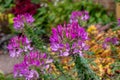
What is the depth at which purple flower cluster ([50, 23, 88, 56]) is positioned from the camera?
2.80 meters

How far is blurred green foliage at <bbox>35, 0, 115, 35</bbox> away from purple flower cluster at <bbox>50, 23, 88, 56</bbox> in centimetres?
441

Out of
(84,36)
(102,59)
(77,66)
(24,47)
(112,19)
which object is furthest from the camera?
(112,19)

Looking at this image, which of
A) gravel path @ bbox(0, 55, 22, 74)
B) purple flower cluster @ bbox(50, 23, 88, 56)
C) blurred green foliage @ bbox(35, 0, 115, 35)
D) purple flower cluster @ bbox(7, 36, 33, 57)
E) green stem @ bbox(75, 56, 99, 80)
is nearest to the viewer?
purple flower cluster @ bbox(50, 23, 88, 56)

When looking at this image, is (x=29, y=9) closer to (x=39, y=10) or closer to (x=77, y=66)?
Result: (x=39, y=10)

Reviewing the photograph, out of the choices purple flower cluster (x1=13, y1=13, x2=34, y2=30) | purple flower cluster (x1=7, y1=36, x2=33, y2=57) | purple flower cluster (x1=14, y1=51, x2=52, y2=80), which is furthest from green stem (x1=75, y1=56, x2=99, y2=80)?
purple flower cluster (x1=13, y1=13, x2=34, y2=30)

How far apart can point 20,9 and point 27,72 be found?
4.94m

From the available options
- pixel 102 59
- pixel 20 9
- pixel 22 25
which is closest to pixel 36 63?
pixel 22 25

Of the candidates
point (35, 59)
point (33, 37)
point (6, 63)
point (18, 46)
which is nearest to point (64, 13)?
point (6, 63)

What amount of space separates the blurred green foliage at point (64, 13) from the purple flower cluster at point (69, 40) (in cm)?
441

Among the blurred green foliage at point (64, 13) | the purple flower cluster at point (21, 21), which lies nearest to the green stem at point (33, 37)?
the purple flower cluster at point (21, 21)

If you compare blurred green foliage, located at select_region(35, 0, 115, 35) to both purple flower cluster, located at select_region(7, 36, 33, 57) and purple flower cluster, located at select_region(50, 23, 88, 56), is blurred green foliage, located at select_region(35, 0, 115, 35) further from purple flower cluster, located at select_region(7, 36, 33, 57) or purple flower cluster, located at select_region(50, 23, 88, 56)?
purple flower cluster, located at select_region(50, 23, 88, 56)

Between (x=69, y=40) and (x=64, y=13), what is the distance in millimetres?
A: 4952

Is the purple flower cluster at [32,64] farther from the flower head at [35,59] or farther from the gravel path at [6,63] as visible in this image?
the gravel path at [6,63]

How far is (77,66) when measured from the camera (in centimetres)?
310
